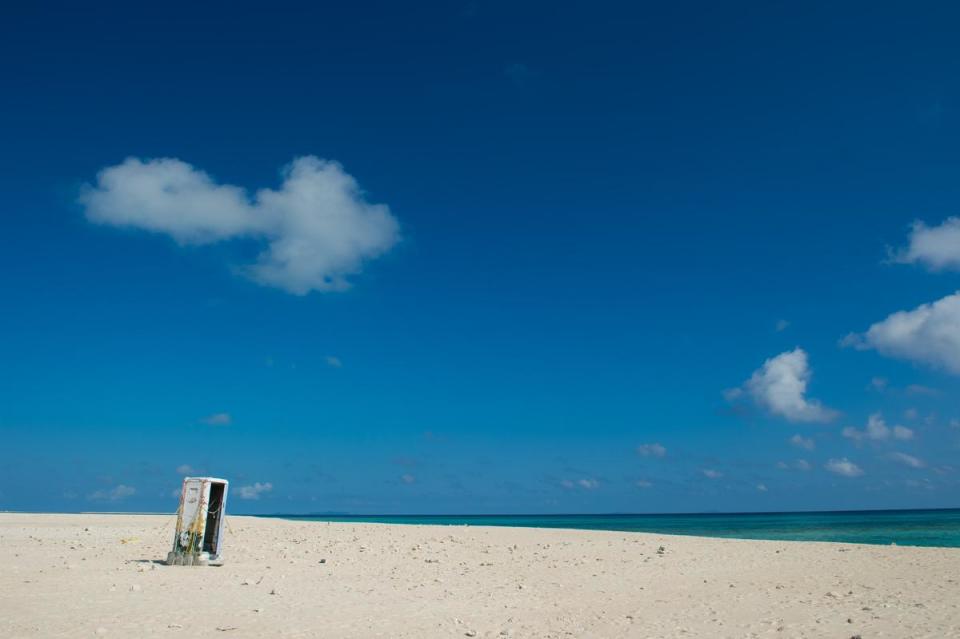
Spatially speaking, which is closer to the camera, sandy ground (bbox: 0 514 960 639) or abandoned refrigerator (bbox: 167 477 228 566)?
sandy ground (bbox: 0 514 960 639)

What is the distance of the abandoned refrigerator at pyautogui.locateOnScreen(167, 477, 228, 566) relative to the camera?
17.6 m

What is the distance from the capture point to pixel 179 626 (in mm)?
10359

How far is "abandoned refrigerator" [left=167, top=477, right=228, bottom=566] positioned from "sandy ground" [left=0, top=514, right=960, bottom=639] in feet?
2.01

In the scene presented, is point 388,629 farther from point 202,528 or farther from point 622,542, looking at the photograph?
point 622,542

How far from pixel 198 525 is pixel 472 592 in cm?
821

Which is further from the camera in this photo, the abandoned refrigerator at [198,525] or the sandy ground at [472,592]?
the abandoned refrigerator at [198,525]

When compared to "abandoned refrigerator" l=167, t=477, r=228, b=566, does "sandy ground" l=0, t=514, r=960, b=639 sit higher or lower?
lower

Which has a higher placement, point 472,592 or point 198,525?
point 198,525

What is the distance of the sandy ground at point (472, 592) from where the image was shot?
427 inches

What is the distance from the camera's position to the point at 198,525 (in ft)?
58.1

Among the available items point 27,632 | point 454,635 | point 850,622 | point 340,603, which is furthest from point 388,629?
point 850,622

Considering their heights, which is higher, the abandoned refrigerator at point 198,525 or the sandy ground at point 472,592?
the abandoned refrigerator at point 198,525

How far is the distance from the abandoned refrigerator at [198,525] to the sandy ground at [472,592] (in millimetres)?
614

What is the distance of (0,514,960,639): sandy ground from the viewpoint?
35.6 feet
